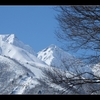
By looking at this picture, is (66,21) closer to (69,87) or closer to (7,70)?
(69,87)

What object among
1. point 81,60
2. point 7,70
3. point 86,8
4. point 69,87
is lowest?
point 7,70

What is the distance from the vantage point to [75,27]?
5262 millimetres

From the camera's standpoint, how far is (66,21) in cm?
534

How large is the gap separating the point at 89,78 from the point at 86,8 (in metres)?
1.33

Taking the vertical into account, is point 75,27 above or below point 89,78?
above

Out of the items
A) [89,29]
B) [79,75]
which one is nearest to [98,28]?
[89,29]
